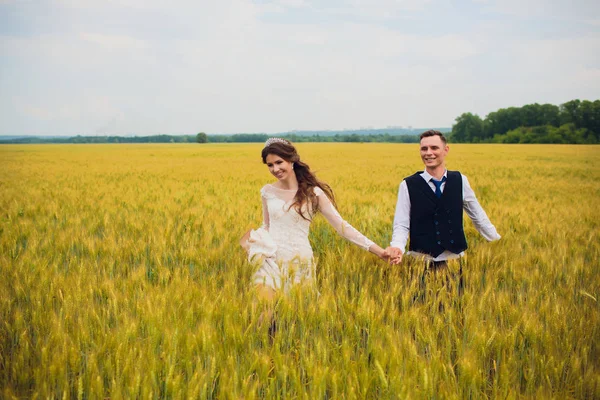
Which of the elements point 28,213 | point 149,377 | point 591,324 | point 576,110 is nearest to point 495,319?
point 591,324

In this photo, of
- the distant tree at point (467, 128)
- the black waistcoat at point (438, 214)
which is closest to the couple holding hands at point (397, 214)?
the black waistcoat at point (438, 214)

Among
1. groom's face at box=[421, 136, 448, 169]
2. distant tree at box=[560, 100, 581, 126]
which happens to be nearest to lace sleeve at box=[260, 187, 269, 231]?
groom's face at box=[421, 136, 448, 169]

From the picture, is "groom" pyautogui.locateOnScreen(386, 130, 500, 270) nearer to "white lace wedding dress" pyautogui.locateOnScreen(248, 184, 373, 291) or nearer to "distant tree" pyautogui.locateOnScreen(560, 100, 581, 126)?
"white lace wedding dress" pyautogui.locateOnScreen(248, 184, 373, 291)

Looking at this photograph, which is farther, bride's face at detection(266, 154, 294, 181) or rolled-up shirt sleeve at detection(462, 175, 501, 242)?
rolled-up shirt sleeve at detection(462, 175, 501, 242)

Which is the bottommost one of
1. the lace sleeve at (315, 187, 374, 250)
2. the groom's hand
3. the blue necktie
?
the groom's hand

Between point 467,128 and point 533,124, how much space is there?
12.7 metres

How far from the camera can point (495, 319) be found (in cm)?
222

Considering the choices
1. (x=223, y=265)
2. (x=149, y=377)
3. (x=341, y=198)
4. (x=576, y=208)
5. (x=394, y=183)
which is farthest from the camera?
(x=394, y=183)

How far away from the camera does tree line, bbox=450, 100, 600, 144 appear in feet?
212

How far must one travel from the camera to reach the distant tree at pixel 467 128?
79.8 meters

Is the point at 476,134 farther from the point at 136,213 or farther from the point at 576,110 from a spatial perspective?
the point at 136,213

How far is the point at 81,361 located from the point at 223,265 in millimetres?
1648

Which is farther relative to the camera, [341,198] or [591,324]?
[341,198]

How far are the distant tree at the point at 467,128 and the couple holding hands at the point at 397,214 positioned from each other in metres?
81.6
